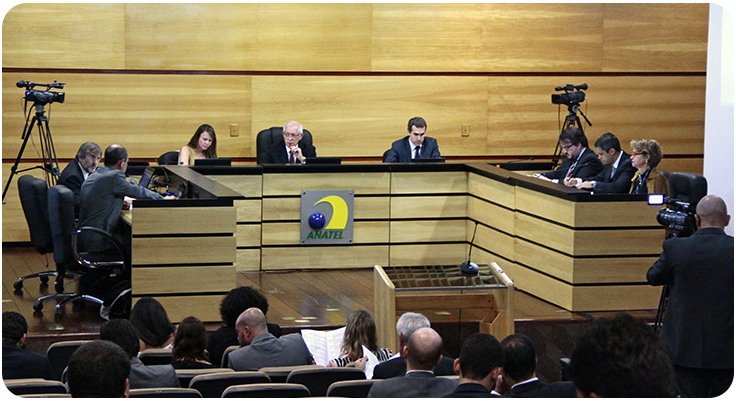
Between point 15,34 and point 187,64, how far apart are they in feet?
5.76

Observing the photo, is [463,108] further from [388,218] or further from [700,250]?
[700,250]

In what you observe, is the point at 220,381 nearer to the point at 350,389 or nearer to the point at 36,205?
the point at 350,389

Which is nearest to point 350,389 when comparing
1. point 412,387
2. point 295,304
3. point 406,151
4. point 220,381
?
point 412,387

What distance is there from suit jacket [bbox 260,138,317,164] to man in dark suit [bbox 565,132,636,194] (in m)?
2.71

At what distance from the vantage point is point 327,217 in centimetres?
788

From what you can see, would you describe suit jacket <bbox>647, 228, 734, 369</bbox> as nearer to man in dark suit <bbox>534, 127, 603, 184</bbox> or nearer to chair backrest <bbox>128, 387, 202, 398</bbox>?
chair backrest <bbox>128, 387, 202, 398</bbox>

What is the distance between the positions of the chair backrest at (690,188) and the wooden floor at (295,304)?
1051 mm

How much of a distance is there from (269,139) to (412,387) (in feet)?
18.5

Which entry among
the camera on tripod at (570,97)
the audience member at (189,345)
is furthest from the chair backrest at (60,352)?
the camera on tripod at (570,97)

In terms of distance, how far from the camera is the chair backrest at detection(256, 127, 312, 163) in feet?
28.6

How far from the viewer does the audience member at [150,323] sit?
14.5ft

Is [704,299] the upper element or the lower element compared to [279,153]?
lower

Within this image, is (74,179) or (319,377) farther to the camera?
(74,179)

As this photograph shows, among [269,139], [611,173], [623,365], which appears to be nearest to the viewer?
[623,365]
